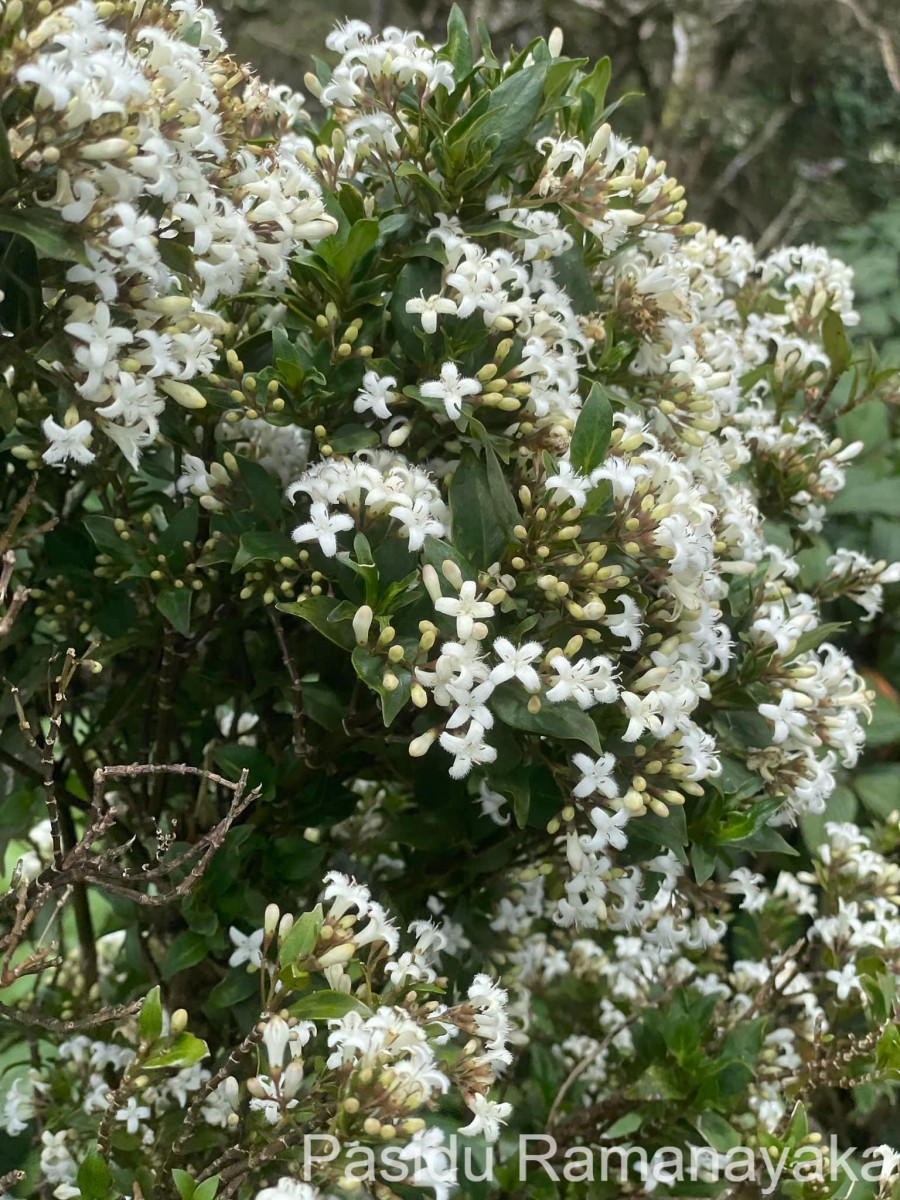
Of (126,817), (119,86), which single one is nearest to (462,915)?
(126,817)

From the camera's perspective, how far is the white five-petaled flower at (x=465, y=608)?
2.13 ft

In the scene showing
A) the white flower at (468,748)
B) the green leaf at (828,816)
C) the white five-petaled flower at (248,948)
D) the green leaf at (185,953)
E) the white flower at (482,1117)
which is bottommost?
the green leaf at (828,816)

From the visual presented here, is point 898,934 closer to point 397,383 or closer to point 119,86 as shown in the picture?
point 397,383

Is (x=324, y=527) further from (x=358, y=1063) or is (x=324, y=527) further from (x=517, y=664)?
(x=358, y=1063)

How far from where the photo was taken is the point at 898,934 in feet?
3.43

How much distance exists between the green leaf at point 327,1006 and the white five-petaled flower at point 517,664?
229mm

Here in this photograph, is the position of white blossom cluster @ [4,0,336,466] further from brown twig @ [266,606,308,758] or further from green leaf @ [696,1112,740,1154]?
green leaf @ [696,1112,740,1154]

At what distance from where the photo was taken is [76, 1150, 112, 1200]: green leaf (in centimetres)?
66

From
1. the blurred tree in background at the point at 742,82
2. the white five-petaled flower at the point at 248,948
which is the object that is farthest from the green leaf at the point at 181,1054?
the blurred tree in background at the point at 742,82

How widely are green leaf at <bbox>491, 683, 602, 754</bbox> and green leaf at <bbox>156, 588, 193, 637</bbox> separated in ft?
0.87

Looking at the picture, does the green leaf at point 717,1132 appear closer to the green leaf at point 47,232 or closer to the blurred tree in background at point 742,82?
the green leaf at point 47,232

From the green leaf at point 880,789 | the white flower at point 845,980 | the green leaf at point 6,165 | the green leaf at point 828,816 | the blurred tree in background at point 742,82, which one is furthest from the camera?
the blurred tree in background at point 742,82

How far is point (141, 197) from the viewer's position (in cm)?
64

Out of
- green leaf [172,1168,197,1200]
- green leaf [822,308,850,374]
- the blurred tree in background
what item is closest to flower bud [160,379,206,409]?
green leaf [172,1168,197,1200]
